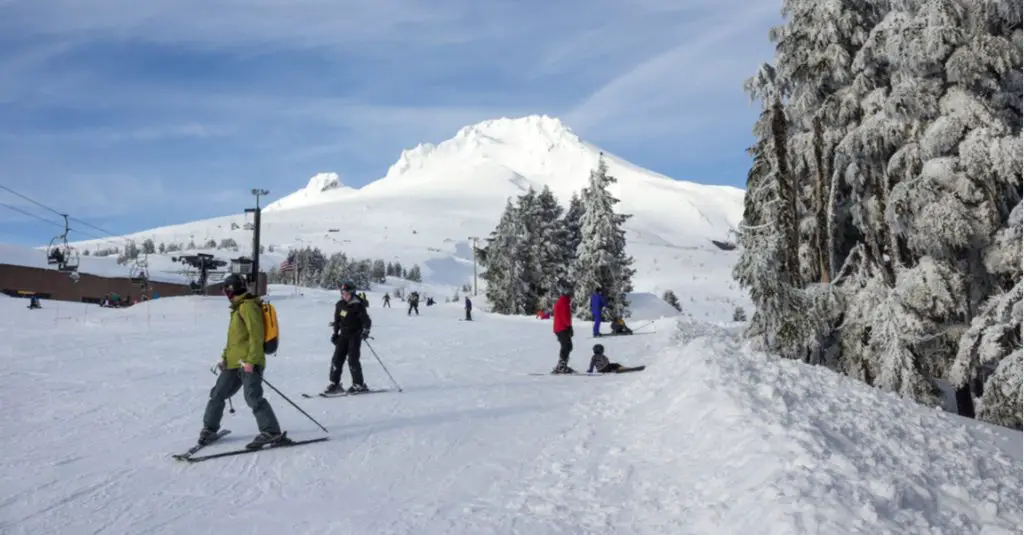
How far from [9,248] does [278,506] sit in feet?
237

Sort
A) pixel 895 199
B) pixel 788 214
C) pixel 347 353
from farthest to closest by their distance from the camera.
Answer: pixel 788 214, pixel 895 199, pixel 347 353

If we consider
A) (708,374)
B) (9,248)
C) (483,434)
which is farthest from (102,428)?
(9,248)

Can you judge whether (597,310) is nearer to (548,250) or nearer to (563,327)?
(563,327)

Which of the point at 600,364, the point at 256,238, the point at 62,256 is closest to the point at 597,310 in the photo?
the point at 600,364

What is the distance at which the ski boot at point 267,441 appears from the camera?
24.1ft

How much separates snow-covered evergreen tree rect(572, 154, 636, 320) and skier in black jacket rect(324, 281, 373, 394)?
31.0m

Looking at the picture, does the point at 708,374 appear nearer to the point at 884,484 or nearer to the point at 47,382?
the point at 884,484

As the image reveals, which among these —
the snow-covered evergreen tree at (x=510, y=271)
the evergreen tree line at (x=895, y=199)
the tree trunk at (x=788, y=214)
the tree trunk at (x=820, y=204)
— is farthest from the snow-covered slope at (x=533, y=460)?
the snow-covered evergreen tree at (x=510, y=271)

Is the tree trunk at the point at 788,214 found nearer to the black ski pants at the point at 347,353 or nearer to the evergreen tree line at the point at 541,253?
the black ski pants at the point at 347,353

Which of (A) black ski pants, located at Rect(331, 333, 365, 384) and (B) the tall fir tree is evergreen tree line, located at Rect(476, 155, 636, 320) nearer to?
(B) the tall fir tree

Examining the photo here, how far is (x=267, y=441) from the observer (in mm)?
7441

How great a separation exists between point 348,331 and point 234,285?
369 cm

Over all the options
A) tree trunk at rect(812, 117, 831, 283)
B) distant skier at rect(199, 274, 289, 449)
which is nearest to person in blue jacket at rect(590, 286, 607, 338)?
tree trunk at rect(812, 117, 831, 283)

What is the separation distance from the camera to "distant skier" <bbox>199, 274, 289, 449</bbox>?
743cm
